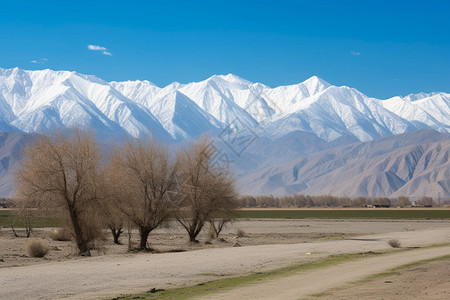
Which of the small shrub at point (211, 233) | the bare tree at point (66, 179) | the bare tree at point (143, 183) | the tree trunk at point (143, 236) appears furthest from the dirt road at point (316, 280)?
the small shrub at point (211, 233)

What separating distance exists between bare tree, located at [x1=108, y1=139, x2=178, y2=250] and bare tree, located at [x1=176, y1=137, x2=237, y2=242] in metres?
3.31

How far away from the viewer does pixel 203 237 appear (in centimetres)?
5412

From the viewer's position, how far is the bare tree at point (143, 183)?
121 feet

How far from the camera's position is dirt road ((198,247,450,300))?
19.8 metres

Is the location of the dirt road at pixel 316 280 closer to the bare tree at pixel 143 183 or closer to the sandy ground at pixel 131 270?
the sandy ground at pixel 131 270

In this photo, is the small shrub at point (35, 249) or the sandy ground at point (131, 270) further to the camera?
the small shrub at point (35, 249)

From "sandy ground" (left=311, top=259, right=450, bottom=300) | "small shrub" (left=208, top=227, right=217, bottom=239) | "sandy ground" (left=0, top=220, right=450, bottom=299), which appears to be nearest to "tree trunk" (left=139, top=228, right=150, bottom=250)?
"sandy ground" (left=0, top=220, right=450, bottom=299)

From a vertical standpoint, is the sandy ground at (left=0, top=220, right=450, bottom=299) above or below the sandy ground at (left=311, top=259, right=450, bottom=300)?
above

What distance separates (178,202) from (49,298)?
20.7m

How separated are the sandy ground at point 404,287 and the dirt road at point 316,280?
2.77 feet

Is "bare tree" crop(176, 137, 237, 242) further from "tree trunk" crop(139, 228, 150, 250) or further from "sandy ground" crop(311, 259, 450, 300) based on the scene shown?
"sandy ground" crop(311, 259, 450, 300)

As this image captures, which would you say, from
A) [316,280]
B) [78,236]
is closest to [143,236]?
[78,236]

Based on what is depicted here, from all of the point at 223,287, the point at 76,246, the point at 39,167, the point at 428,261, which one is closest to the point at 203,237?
the point at 76,246

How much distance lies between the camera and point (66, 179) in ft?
114
